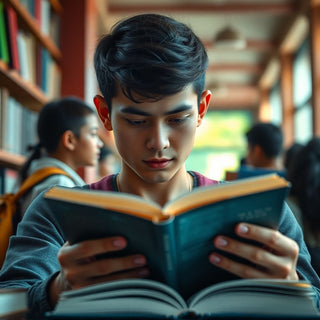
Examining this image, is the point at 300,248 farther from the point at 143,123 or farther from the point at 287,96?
the point at 287,96

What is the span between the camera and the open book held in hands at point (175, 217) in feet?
2.42

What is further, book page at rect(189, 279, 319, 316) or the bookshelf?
the bookshelf

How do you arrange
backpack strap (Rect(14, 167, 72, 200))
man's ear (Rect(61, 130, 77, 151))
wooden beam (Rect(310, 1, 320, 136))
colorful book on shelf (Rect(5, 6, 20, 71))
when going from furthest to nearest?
wooden beam (Rect(310, 1, 320, 136)), colorful book on shelf (Rect(5, 6, 20, 71)), man's ear (Rect(61, 130, 77, 151)), backpack strap (Rect(14, 167, 72, 200))

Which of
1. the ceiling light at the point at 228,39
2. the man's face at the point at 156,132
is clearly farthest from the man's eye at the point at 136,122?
the ceiling light at the point at 228,39

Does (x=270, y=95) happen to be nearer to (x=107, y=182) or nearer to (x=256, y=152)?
(x=256, y=152)

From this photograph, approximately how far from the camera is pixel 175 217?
2.37 ft

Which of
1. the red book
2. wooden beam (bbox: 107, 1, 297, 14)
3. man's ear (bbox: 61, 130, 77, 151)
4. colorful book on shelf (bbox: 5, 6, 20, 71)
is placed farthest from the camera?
wooden beam (bbox: 107, 1, 297, 14)

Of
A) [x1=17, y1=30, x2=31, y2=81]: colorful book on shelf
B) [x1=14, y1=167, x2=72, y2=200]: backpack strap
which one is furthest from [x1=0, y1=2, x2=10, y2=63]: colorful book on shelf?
[x1=14, y1=167, x2=72, y2=200]: backpack strap

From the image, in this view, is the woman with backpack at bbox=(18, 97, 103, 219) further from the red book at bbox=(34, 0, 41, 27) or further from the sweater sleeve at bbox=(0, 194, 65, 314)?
the sweater sleeve at bbox=(0, 194, 65, 314)

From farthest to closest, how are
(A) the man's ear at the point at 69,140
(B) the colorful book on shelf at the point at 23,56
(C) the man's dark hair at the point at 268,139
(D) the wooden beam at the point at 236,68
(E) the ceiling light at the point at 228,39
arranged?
(D) the wooden beam at the point at 236,68
(E) the ceiling light at the point at 228,39
(C) the man's dark hair at the point at 268,139
(B) the colorful book on shelf at the point at 23,56
(A) the man's ear at the point at 69,140

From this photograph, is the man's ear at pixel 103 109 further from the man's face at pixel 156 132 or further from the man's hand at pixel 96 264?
the man's hand at pixel 96 264

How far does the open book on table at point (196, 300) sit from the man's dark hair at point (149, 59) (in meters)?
0.40

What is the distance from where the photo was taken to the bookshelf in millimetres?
2623

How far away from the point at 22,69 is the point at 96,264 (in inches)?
92.5
